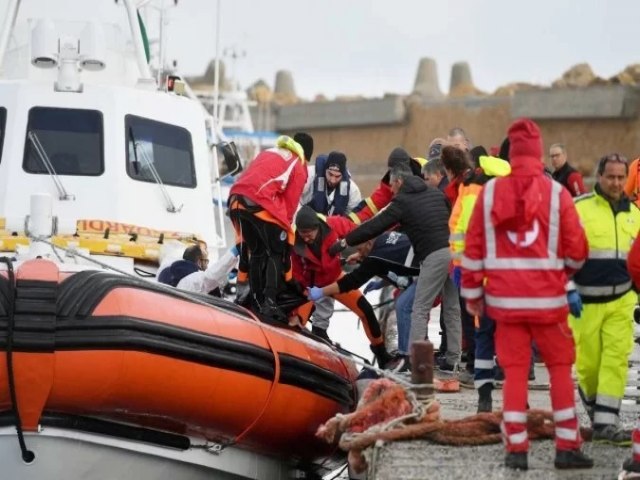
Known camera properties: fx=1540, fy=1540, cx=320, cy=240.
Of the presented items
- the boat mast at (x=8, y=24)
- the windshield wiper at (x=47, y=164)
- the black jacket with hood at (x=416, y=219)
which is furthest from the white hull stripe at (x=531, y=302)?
the boat mast at (x=8, y=24)

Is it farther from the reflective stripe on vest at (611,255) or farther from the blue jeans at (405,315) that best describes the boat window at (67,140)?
the reflective stripe on vest at (611,255)

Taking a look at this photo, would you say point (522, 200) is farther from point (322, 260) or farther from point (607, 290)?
point (322, 260)

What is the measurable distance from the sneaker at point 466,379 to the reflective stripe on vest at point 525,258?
241 cm

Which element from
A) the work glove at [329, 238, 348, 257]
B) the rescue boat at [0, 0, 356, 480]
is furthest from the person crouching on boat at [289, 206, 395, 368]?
the rescue boat at [0, 0, 356, 480]

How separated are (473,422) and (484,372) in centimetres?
52

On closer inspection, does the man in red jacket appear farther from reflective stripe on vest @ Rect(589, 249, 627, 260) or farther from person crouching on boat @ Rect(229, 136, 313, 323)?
person crouching on boat @ Rect(229, 136, 313, 323)

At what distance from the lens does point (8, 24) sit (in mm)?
11438

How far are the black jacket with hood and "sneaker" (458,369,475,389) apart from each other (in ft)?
2.34

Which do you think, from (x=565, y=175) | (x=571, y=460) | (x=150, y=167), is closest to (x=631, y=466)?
(x=571, y=460)

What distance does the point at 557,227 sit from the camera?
625 cm

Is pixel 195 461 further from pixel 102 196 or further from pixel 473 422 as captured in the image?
pixel 102 196

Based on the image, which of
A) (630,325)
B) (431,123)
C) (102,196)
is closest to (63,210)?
(102,196)

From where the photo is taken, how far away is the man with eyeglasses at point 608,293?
6.73m

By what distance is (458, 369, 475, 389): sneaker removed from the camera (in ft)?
28.1
